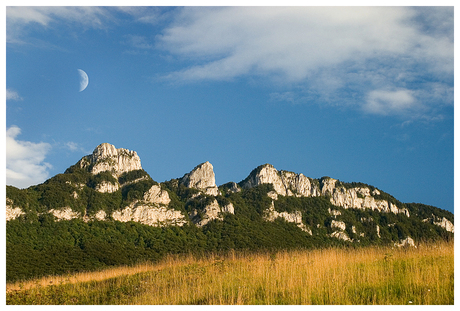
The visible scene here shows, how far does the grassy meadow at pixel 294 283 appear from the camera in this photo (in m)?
8.70

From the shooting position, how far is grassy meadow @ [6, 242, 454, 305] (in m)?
8.70

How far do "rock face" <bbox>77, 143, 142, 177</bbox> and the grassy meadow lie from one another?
596 feet

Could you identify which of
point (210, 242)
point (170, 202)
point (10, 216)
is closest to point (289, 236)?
point (210, 242)

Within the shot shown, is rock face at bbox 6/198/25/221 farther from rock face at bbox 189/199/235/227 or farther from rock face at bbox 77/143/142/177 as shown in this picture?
rock face at bbox 189/199/235/227

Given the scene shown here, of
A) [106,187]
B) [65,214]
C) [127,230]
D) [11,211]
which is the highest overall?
[106,187]

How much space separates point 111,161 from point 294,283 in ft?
632

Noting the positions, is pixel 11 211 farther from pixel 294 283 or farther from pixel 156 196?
pixel 294 283

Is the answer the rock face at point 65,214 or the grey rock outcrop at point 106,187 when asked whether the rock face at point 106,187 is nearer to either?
the grey rock outcrop at point 106,187

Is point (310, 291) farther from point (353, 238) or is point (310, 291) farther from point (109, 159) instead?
point (109, 159)

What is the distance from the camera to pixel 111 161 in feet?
625

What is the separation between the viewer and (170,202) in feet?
564

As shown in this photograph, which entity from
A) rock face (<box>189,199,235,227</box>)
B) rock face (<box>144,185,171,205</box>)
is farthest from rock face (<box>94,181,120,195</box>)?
rock face (<box>189,199,235,227</box>)

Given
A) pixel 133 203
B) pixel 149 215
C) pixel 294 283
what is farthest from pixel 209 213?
pixel 294 283

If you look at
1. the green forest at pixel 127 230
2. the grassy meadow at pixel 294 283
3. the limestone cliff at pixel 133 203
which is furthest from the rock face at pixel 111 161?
the grassy meadow at pixel 294 283
